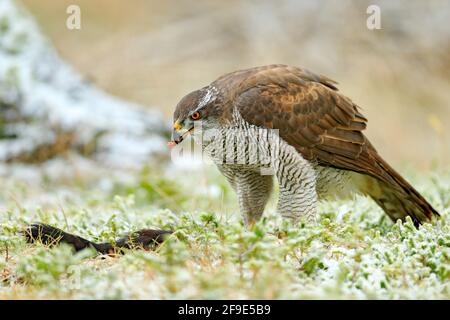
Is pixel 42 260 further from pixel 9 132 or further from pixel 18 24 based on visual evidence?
pixel 18 24

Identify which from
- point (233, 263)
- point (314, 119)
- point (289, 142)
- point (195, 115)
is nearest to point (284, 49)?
point (314, 119)

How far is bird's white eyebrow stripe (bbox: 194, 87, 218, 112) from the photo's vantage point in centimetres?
485

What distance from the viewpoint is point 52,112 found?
8.12 meters

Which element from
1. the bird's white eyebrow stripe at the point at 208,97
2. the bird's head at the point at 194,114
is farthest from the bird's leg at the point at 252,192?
the bird's white eyebrow stripe at the point at 208,97

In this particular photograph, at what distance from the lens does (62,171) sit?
7.79 meters

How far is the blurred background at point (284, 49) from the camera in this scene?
11.2m

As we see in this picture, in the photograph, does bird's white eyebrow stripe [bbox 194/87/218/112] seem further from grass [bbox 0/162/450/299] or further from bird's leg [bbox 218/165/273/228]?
grass [bbox 0/162/450/299]

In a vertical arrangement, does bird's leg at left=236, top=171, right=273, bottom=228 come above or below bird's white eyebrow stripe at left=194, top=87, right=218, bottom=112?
below

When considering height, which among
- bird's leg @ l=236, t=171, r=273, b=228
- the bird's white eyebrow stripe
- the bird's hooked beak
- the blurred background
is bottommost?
bird's leg @ l=236, t=171, r=273, b=228

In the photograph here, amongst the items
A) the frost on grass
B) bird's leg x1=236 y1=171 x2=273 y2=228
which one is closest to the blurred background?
the frost on grass

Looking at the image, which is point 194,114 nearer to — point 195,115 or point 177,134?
point 195,115

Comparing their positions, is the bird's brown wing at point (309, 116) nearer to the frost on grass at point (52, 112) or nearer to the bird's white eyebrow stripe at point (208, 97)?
the bird's white eyebrow stripe at point (208, 97)

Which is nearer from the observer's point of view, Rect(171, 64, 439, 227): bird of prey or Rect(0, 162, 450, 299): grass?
Rect(0, 162, 450, 299): grass

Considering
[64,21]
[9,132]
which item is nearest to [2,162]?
[9,132]
